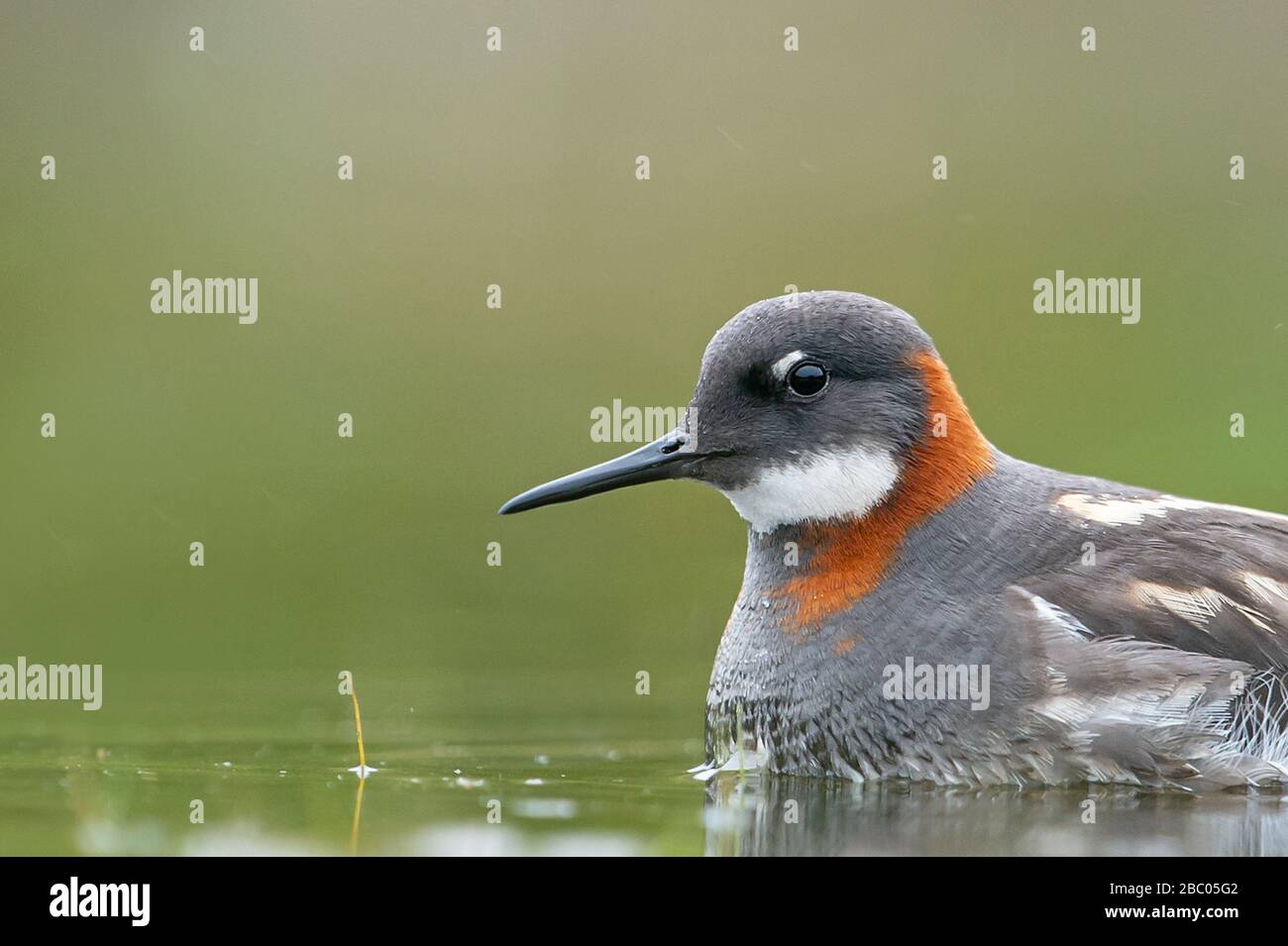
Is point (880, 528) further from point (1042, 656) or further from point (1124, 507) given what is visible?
point (1124, 507)

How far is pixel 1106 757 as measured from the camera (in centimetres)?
841

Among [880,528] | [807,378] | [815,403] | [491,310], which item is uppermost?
[491,310]

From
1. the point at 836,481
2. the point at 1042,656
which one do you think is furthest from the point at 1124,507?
the point at 836,481

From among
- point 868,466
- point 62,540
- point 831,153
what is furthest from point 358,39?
point 868,466

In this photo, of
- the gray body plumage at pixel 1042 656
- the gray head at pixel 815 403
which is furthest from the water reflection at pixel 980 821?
the gray head at pixel 815 403

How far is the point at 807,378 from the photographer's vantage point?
9.16 m

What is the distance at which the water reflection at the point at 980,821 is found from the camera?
7461 millimetres

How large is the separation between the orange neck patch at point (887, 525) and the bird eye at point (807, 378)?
1.53ft

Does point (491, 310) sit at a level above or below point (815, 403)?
above

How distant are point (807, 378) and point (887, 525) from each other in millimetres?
813

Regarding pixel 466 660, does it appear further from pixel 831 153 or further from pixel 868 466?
pixel 831 153

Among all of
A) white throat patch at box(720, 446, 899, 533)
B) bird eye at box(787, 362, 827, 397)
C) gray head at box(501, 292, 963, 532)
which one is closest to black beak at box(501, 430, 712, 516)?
gray head at box(501, 292, 963, 532)

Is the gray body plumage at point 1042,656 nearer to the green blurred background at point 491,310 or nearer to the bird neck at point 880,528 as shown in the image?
the bird neck at point 880,528

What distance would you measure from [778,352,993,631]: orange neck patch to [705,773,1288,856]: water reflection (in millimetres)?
925
